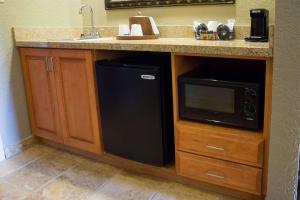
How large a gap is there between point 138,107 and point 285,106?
0.87 meters

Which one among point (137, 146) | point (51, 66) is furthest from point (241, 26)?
point (51, 66)

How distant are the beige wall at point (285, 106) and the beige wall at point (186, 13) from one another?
0.69m

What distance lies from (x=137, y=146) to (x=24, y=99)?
1168 millimetres

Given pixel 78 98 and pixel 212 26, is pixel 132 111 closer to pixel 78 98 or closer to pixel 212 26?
pixel 78 98

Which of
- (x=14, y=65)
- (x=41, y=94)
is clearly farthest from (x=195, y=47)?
(x=14, y=65)

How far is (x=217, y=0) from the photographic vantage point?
2113 millimetres

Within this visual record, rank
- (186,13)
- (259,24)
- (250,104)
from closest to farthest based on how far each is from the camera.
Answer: (250,104) < (259,24) < (186,13)

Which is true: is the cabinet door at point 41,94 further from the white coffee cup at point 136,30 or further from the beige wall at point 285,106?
the beige wall at point 285,106

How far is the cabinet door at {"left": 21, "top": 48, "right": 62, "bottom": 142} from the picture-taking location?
7.56 ft

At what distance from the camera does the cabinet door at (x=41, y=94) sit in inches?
90.7

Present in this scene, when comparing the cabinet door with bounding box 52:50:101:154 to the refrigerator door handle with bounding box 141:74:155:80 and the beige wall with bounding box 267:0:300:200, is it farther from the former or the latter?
the beige wall with bounding box 267:0:300:200

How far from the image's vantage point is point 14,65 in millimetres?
2402

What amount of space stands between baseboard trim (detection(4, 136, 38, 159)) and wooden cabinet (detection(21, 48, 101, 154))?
0.12 meters

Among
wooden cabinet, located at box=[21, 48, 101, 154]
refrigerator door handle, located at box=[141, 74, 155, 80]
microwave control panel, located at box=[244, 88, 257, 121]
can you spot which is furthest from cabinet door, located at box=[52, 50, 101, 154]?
microwave control panel, located at box=[244, 88, 257, 121]
